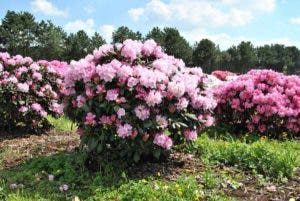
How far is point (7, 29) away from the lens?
62844mm

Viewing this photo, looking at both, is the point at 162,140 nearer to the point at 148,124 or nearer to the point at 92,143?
the point at 148,124

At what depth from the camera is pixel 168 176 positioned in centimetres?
602

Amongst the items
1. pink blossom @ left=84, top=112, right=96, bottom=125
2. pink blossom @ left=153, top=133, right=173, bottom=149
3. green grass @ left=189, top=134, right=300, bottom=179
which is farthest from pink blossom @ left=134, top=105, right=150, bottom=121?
green grass @ left=189, top=134, right=300, bottom=179

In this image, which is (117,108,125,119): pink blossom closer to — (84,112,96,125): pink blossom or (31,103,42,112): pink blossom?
(84,112,96,125): pink blossom

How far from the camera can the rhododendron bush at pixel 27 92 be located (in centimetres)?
906

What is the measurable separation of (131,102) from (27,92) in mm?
3897

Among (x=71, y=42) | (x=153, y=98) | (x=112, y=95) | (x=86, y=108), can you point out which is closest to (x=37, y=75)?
(x=86, y=108)

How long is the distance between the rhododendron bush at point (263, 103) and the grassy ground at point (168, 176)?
7.27 ft

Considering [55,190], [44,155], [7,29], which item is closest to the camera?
[55,190]

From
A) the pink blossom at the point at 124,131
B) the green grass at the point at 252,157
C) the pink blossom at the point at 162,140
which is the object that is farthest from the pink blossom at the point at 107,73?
the green grass at the point at 252,157

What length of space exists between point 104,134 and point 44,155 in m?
1.75

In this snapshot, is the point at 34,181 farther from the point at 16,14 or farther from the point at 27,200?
the point at 16,14

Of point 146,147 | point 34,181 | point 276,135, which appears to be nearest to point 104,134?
point 146,147

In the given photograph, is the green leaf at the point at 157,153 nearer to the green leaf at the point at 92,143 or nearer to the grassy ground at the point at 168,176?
the grassy ground at the point at 168,176
